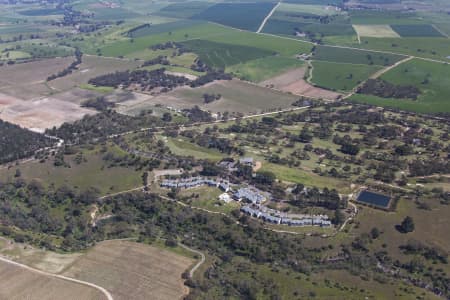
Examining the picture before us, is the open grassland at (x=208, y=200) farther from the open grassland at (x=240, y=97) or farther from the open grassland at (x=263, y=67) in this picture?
the open grassland at (x=263, y=67)

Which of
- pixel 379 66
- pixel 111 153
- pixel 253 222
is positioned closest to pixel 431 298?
pixel 253 222

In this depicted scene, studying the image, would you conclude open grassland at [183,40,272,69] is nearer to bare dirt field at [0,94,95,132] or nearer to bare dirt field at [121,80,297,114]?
bare dirt field at [121,80,297,114]

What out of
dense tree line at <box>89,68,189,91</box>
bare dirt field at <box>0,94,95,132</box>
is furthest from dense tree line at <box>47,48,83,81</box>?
bare dirt field at <box>0,94,95,132</box>

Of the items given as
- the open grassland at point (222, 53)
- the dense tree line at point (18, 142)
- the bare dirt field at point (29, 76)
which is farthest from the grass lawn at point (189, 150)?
the open grassland at point (222, 53)

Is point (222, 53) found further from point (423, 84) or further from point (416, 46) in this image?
point (416, 46)

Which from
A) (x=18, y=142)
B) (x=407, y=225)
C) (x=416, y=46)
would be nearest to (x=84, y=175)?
(x=18, y=142)

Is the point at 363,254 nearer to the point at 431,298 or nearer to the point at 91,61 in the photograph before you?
the point at 431,298
